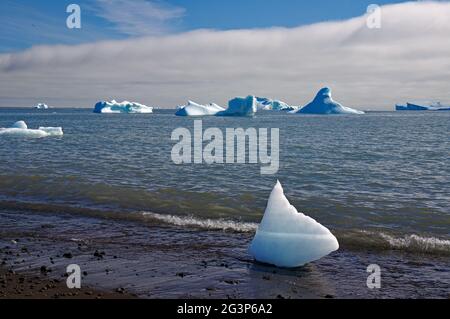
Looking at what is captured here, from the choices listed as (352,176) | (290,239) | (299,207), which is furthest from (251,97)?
(290,239)

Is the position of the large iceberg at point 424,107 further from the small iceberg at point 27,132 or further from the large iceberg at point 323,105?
the small iceberg at point 27,132

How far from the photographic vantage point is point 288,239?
8.70 m

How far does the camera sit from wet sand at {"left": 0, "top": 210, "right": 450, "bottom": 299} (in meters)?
7.32

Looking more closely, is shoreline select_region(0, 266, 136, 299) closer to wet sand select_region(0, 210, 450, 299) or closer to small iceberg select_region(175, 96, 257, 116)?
wet sand select_region(0, 210, 450, 299)

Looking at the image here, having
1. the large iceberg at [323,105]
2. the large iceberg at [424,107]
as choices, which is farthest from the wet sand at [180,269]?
the large iceberg at [424,107]

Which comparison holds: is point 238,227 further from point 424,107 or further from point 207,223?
point 424,107

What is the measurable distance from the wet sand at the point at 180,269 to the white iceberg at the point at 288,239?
0.21m

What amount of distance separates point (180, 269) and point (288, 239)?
6.93 ft

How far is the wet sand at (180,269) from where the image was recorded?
7.32m

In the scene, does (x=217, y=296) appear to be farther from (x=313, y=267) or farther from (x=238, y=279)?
(x=313, y=267)

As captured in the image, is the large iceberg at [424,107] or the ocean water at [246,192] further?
the large iceberg at [424,107]

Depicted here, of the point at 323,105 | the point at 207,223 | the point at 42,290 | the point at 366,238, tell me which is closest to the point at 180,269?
the point at 42,290

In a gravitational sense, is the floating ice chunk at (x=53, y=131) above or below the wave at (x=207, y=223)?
above

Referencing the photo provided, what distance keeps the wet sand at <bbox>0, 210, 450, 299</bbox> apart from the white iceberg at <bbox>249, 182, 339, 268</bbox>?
21cm
